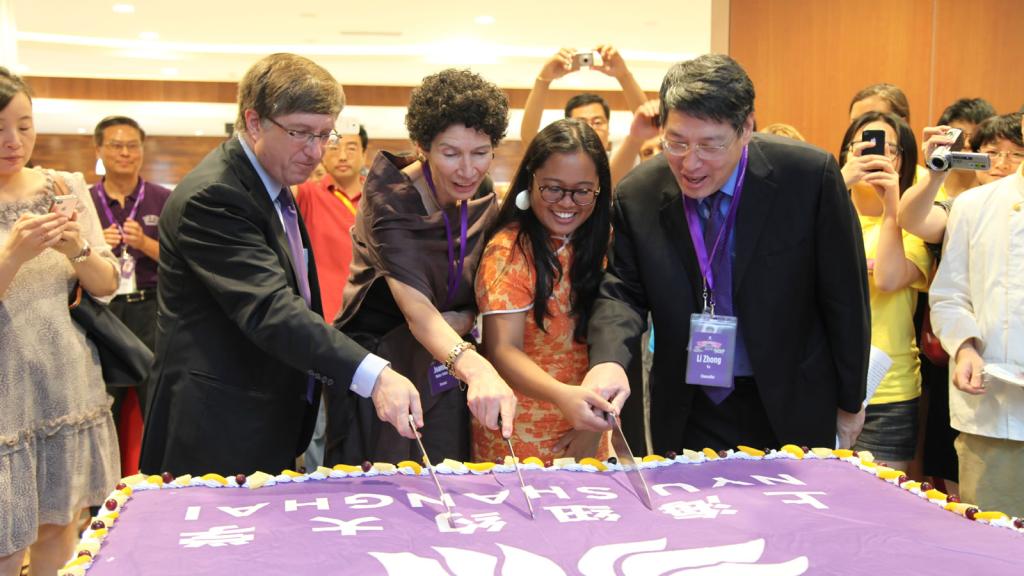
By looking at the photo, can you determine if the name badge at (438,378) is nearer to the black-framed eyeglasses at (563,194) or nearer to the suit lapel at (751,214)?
the black-framed eyeglasses at (563,194)

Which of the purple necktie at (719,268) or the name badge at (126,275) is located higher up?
→ the purple necktie at (719,268)

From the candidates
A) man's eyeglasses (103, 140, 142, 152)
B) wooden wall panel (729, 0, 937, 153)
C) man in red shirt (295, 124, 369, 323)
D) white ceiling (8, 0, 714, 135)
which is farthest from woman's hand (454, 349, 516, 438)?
white ceiling (8, 0, 714, 135)

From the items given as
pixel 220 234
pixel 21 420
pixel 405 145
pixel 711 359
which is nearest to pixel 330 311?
pixel 21 420

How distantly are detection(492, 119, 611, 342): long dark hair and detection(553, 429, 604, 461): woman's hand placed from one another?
0.66 ft

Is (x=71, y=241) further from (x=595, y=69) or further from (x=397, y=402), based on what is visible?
(x=595, y=69)

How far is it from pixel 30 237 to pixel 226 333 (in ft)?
2.05

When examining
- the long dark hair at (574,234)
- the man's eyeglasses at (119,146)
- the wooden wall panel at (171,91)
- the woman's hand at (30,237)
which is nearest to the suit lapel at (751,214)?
the long dark hair at (574,234)

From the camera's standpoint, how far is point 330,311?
11.1ft

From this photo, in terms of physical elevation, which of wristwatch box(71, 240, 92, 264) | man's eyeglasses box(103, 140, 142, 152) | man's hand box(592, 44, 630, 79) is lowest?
wristwatch box(71, 240, 92, 264)

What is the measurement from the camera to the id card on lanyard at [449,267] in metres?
2.07

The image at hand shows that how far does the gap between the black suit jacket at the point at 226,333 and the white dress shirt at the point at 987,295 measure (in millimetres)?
1609

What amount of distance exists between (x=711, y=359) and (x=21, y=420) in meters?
1.64

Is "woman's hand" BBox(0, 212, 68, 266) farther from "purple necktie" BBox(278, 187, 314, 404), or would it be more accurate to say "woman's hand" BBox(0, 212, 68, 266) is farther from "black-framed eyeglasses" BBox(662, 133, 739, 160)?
"black-framed eyeglasses" BBox(662, 133, 739, 160)

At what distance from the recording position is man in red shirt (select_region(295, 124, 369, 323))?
11.3ft
